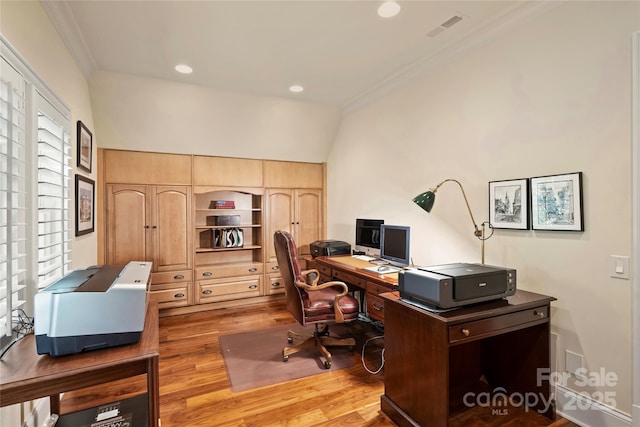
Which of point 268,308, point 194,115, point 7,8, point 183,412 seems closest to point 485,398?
point 183,412

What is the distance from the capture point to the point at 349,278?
9.99 ft

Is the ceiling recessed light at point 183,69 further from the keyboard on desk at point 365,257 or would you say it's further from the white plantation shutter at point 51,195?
the keyboard on desk at point 365,257

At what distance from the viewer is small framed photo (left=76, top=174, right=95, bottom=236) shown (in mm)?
2560

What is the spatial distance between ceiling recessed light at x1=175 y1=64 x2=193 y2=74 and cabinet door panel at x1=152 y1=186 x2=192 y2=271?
4.97 ft

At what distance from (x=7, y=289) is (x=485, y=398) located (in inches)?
116

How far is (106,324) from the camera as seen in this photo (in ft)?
4.32

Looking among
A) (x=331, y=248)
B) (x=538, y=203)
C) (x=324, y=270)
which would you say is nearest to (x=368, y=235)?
(x=331, y=248)

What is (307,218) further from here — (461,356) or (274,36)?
(461,356)

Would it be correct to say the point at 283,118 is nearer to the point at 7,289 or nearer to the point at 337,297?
the point at 337,297

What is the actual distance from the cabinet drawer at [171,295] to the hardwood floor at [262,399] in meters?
1.03

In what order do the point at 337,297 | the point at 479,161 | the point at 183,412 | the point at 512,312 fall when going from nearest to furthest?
the point at 512,312 < the point at 183,412 < the point at 479,161 < the point at 337,297

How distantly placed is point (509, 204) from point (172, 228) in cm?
379

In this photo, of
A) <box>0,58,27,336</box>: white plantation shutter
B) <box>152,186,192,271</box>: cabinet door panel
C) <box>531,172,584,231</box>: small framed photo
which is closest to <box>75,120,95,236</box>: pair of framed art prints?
<box>152,186,192,271</box>: cabinet door panel

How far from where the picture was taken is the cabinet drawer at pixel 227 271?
164 inches
